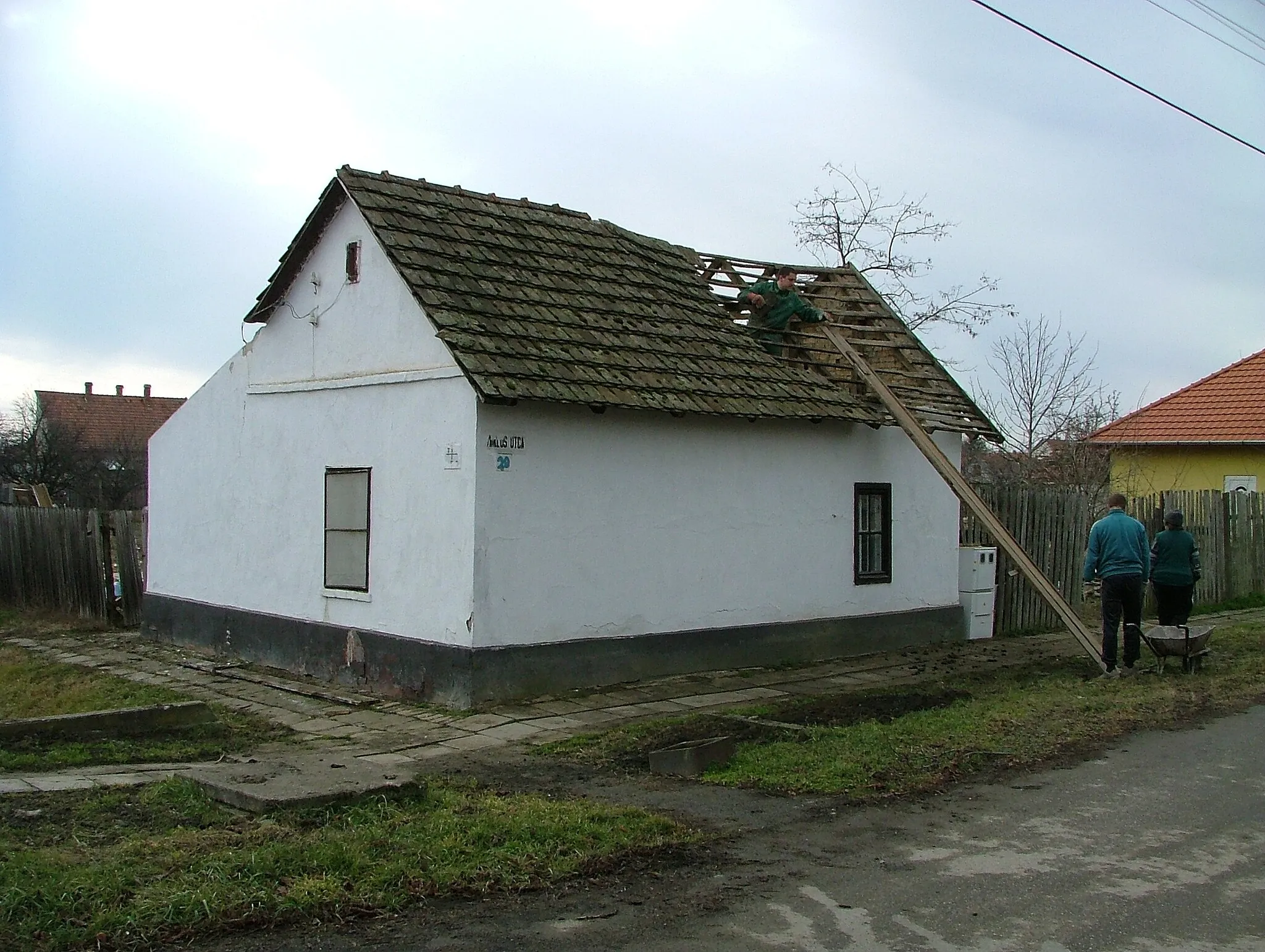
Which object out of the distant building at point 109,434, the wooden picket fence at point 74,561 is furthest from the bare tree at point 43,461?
the wooden picket fence at point 74,561

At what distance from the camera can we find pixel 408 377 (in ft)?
39.4

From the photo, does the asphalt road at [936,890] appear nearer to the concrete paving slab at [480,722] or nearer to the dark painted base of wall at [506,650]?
the concrete paving slab at [480,722]

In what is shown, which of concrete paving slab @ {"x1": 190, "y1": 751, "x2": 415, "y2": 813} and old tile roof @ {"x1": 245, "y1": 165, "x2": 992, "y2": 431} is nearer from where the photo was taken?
concrete paving slab @ {"x1": 190, "y1": 751, "x2": 415, "y2": 813}

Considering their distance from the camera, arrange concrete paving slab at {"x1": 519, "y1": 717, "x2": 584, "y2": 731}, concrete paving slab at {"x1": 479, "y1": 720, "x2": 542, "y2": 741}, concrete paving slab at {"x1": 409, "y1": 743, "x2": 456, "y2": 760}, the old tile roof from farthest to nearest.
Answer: the old tile roof → concrete paving slab at {"x1": 519, "y1": 717, "x2": 584, "y2": 731} → concrete paving slab at {"x1": 479, "y1": 720, "x2": 542, "y2": 741} → concrete paving slab at {"x1": 409, "y1": 743, "x2": 456, "y2": 760}

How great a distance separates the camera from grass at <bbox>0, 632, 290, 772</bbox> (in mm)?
8656

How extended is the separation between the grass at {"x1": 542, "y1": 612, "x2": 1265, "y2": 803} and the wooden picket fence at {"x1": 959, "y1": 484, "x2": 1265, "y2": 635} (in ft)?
15.2

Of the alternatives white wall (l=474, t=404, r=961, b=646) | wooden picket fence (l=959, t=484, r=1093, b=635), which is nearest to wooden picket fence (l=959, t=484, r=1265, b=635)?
wooden picket fence (l=959, t=484, r=1093, b=635)

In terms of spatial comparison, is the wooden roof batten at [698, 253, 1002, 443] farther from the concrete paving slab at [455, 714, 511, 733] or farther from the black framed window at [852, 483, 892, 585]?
the concrete paving slab at [455, 714, 511, 733]

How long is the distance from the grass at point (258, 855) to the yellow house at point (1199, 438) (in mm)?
23987

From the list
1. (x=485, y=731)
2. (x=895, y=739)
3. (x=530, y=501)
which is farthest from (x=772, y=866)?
(x=530, y=501)

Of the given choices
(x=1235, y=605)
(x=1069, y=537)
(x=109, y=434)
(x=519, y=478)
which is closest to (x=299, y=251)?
(x=519, y=478)

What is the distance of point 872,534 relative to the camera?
1539 cm

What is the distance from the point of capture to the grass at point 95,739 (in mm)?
8656

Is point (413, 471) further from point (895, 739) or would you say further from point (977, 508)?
point (977, 508)
